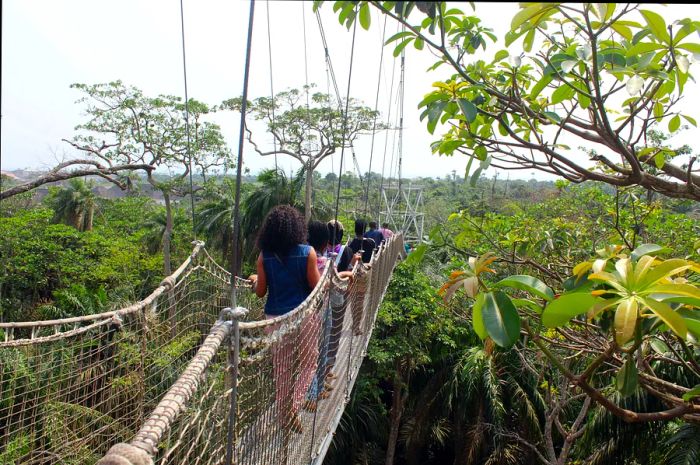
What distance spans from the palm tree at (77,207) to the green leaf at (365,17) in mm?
12913

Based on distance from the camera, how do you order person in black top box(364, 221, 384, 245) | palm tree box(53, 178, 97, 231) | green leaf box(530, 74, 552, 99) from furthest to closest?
1. palm tree box(53, 178, 97, 231)
2. person in black top box(364, 221, 384, 245)
3. green leaf box(530, 74, 552, 99)

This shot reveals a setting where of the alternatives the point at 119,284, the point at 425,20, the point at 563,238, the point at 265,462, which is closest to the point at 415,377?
the point at 119,284

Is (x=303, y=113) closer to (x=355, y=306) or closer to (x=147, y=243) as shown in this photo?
(x=147, y=243)

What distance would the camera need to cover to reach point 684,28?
0.92 metres

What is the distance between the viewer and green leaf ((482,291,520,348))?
81 cm

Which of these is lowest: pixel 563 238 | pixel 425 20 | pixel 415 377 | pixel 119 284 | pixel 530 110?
pixel 415 377

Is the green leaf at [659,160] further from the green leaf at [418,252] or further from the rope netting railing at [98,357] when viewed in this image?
the rope netting railing at [98,357]

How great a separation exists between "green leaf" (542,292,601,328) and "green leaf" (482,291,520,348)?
9 centimetres

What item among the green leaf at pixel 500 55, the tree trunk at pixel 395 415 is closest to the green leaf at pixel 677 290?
the green leaf at pixel 500 55

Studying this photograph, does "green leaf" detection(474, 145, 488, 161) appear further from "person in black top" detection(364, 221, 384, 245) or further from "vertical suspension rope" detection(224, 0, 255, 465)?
"person in black top" detection(364, 221, 384, 245)

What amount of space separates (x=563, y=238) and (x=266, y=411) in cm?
141

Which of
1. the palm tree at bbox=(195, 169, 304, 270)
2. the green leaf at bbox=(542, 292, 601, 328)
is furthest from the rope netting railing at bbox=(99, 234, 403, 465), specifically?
the palm tree at bbox=(195, 169, 304, 270)

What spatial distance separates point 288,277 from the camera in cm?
173

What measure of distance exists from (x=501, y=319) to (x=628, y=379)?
0.25m
